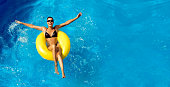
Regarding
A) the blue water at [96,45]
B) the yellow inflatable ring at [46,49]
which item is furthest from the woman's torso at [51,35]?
the blue water at [96,45]

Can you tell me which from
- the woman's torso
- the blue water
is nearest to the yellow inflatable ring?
the woman's torso

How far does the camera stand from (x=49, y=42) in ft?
17.5

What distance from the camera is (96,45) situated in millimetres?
6633

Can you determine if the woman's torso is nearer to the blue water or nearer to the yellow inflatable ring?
the yellow inflatable ring

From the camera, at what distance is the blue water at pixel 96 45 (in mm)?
6121

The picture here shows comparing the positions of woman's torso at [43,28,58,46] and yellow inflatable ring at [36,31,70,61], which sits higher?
woman's torso at [43,28,58,46]

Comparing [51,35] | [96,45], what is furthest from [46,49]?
[96,45]

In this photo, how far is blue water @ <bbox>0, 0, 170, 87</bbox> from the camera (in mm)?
6121

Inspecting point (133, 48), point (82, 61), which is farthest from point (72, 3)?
point (133, 48)

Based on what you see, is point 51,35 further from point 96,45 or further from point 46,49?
point 96,45

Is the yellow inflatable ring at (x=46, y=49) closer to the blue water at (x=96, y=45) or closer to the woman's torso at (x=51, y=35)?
the woman's torso at (x=51, y=35)

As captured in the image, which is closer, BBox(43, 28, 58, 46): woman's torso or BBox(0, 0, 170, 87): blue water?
BBox(43, 28, 58, 46): woman's torso

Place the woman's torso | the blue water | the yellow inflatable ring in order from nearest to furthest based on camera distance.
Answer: the yellow inflatable ring
the woman's torso
the blue water

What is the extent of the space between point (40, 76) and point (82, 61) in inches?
62.8
